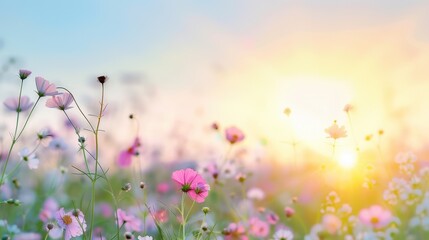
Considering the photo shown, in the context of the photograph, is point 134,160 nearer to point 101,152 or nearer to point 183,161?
point 101,152

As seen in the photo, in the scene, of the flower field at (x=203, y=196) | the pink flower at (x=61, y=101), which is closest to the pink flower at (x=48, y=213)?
the flower field at (x=203, y=196)

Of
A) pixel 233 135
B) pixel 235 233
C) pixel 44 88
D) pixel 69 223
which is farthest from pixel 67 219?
pixel 233 135

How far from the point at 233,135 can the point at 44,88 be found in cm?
98

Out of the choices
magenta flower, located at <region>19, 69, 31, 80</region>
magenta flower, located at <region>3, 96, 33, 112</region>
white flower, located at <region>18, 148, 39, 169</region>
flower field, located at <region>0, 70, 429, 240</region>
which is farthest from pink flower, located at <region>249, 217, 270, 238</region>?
magenta flower, located at <region>19, 69, 31, 80</region>

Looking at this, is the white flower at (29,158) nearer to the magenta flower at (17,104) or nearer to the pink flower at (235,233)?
the magenta flower at (17,104)

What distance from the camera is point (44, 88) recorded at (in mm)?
1708

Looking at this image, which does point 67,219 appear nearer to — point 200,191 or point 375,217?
point 200,191

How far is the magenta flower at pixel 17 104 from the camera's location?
1916mm

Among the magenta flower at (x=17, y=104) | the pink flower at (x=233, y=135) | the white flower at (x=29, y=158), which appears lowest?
the white flower at (x=29, y=158)

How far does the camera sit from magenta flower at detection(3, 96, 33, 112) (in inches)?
75.4

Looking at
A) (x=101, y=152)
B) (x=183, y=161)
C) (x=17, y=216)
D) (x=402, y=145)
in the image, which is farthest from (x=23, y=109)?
(x=183, y=161)

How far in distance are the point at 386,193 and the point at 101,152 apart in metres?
2.99

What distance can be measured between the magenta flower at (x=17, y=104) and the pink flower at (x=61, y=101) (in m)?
0.17

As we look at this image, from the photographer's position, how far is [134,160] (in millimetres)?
Result: 2486
